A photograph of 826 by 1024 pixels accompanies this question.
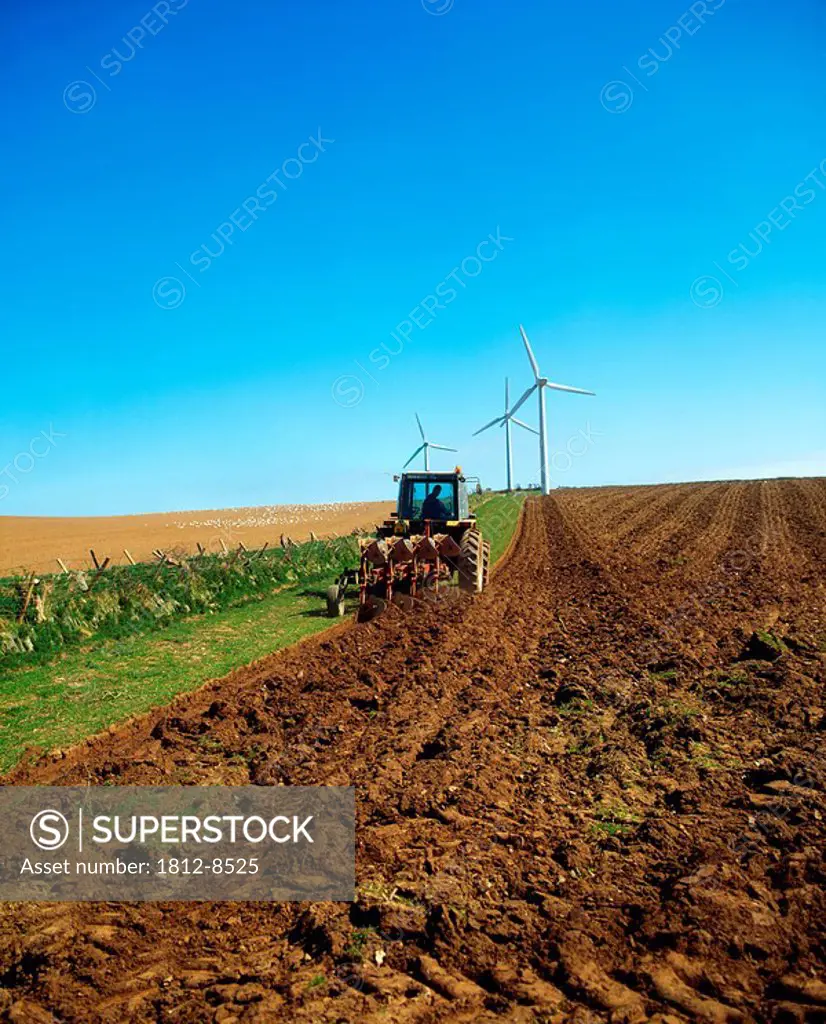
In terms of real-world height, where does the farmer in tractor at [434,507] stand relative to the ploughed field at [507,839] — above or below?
above

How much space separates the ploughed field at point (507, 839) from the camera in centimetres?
338

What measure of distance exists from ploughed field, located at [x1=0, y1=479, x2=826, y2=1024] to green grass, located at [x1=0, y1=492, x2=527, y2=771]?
61 cm

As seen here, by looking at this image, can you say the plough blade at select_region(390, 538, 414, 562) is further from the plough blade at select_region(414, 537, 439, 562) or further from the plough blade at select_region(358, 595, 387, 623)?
the plough blade at select_region(358, 595, 387, 623)

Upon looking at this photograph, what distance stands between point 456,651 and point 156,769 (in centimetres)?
470

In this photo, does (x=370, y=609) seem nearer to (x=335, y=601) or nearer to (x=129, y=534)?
(x=335, y=601)

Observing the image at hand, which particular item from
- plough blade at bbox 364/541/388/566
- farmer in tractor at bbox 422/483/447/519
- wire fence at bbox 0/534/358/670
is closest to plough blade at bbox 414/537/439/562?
plough blade at bbox 364/541/388/566

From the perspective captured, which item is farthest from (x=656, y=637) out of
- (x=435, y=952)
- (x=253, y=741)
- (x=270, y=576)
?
(x=270, y=576)

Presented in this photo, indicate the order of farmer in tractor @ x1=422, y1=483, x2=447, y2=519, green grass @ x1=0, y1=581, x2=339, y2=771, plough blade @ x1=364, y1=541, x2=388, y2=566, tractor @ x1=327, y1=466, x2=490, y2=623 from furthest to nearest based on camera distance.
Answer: farmer in tractor @ x1=422, y1=483, x2=447, y2=519 → tractor @ x1=327, y1=466, x2=490, y2=623 → plough blade @ x1=364, y1=541, x2=388, y2=566 → green grass @ x1=0, y1=581, x2=339, y2=771

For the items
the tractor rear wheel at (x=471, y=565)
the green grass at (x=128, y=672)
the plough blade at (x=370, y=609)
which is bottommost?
the green grass at (x=128, y=672)

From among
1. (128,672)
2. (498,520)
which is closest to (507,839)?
(128,672)

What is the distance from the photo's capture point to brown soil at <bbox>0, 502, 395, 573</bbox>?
117ft

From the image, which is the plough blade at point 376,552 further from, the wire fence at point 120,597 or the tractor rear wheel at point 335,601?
the wire fence at point 120,597

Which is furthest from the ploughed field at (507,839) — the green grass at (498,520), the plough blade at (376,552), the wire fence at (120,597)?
the green grass at (498,520)

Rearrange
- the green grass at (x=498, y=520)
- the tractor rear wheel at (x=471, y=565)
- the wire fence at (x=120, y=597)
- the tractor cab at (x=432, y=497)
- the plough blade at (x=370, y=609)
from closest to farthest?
the wire fence at (x=120, y=597), the plough blade at (x=370, y=609), the tractor rear wheel at (x=471, y=565), the tractor cab at (x=432, y=497), the green grass at (x=498, y=520)
